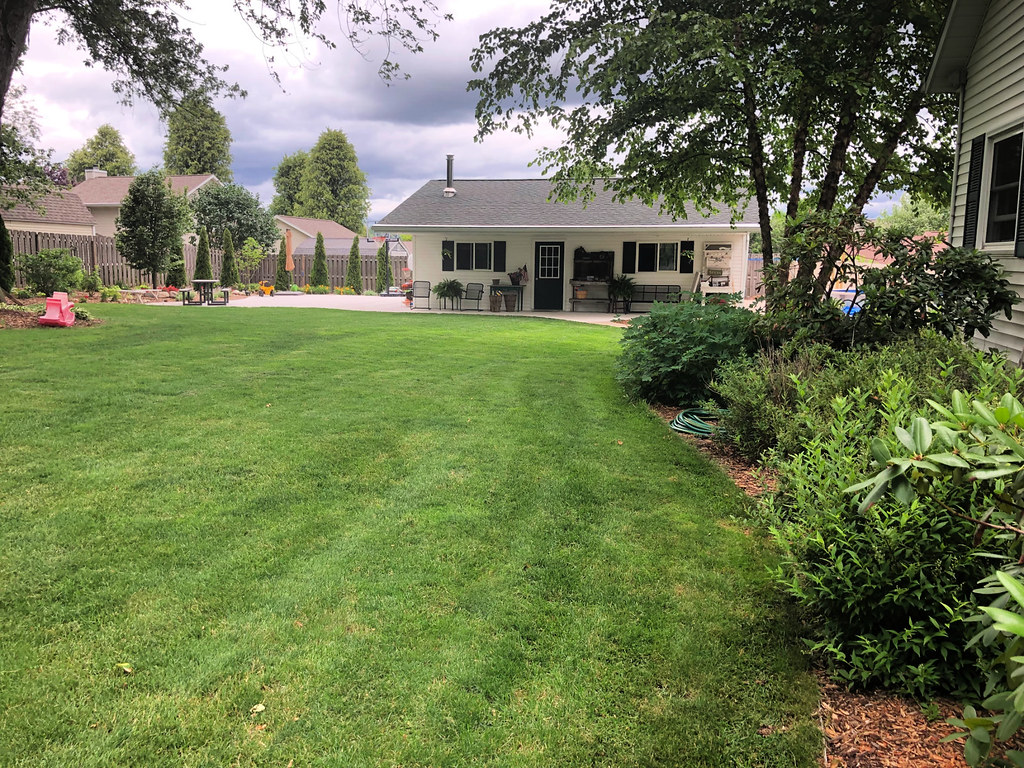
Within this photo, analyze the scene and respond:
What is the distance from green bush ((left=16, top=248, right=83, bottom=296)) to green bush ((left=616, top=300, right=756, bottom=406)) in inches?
580

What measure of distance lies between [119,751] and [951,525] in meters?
2.65

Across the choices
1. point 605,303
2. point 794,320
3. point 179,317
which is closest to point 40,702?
point 794,320

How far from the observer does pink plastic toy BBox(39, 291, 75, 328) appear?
10680 mm

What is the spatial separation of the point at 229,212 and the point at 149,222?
1185cm

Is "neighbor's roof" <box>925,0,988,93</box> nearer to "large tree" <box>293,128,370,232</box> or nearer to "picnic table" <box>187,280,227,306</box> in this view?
"picnic table" <box>187,280,227,306</box>

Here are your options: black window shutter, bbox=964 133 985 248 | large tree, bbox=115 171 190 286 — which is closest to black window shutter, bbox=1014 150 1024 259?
black window shutter, bbox=964 133 985 248

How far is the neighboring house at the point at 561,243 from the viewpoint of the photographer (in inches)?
746

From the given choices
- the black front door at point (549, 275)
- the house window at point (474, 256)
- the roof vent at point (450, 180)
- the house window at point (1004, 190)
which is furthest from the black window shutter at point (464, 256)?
the house window at point (1004, 190)

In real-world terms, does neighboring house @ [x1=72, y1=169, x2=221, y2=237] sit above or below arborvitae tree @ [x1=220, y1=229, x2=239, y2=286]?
above

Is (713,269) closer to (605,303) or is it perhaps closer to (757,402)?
(605,303)

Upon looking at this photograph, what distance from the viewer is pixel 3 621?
2.52 m

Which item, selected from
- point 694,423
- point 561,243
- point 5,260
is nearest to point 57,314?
point 5,260

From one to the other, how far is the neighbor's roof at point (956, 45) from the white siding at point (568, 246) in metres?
10.8

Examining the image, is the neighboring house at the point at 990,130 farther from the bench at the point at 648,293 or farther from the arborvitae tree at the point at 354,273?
the arborvitae tree at the point at 354,273
